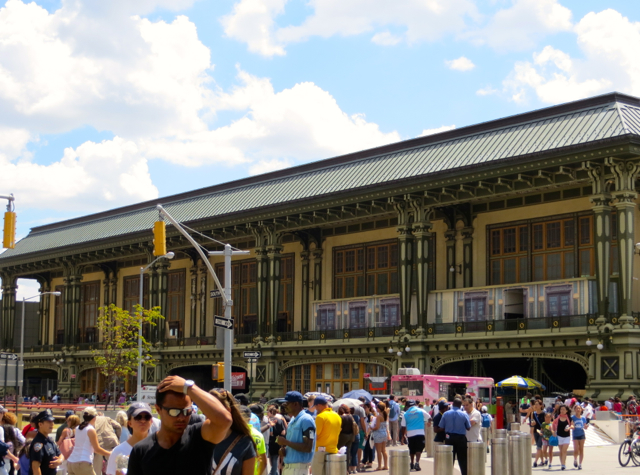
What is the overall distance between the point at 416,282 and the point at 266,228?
1174 cm

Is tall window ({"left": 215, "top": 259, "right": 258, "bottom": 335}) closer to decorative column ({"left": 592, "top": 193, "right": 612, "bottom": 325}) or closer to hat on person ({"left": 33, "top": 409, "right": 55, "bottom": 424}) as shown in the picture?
decorative column ({"left": 592, "top": 193, "right": 612, "bottom": 325})

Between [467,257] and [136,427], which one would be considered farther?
[467,257]

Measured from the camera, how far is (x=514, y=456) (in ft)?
62.9

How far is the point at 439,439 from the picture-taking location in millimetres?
20469

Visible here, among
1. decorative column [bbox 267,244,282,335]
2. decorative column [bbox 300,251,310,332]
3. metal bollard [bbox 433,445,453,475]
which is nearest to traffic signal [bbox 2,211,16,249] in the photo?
metal bollard [bbox 433,445,453,475]

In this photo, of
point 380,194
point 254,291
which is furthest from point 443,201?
point 254,291

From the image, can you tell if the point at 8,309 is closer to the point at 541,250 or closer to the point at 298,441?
the point at 541,250

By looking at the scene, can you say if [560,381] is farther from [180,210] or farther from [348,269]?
[180,210]

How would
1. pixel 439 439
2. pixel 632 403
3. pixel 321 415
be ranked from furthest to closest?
pixel 632 403 → pixel 439 439 → pixel 321 415

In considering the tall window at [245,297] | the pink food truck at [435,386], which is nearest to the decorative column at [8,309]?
the tall window at [245,297]

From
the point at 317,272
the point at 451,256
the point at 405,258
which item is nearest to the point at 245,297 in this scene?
the point at 317,272

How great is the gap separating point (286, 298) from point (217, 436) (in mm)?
55198

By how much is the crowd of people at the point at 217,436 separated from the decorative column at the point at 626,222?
13.2m

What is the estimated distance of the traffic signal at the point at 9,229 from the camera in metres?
27.0
